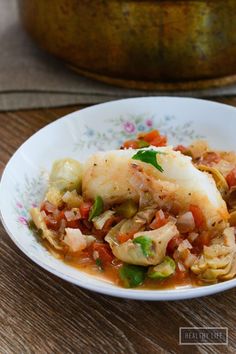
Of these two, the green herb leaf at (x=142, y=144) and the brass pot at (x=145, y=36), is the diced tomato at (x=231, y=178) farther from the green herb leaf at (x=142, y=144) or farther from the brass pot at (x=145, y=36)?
the brass pot at (x=145, y=36)

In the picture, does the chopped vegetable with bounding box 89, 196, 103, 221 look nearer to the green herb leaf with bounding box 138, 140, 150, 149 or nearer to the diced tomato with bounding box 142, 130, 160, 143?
the green herb leaf with bounding box 138, 140, 150, 149

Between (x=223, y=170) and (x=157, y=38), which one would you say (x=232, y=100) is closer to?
(x=157, y=38)

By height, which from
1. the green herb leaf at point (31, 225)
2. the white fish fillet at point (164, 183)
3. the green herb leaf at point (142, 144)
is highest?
the white fish fillet at point (164, 183)

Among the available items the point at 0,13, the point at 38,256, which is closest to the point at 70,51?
the point at 0,13

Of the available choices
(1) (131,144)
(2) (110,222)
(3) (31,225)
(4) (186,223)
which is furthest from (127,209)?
(1) (131,144)

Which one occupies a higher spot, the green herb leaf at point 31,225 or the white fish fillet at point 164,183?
the white fish fillet at point 164,183

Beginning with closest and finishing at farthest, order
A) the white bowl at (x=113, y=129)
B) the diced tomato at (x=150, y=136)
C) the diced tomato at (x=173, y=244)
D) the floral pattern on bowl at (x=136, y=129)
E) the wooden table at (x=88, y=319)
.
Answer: the wooden table at (x=88, y=319)
the diced tomato at (x=173, y=244)
the white bowl at (x=113, y=129)
the diced tomato at (x=150, y=136)
the floral pattern on bowl at (x=136, y=129)

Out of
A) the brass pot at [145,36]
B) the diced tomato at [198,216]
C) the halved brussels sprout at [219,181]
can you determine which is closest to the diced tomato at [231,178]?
the halved brussels sprout at [219,181]
